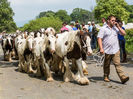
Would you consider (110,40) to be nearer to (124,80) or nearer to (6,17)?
(124,80)

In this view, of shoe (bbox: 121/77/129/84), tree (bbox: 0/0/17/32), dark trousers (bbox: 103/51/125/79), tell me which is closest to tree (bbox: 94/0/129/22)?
tree (bbox: 0/0/17/32)

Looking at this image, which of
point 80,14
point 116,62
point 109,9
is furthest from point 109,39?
point 80,14

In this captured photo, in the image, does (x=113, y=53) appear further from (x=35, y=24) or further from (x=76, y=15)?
(x=76, y=15)

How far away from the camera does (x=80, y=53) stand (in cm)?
869

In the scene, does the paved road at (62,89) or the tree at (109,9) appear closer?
the paved road at (62,89)

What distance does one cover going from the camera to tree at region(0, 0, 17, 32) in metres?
77.4

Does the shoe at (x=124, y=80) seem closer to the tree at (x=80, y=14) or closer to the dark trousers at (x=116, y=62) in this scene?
the dark trousers at (x=116, y=62)

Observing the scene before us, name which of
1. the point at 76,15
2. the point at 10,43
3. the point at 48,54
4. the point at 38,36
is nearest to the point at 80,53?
the point at 48,54

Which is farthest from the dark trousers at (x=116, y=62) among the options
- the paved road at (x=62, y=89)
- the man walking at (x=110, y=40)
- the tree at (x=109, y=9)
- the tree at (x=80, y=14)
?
the tree at (x=80, y=14)

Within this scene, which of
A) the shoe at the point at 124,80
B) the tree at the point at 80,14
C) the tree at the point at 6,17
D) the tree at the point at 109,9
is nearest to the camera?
the shoe at the point at 124,80

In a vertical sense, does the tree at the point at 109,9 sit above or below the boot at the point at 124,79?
above

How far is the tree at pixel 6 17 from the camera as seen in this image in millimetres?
77375

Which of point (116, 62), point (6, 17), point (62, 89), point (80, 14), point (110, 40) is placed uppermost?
point (80, 14)

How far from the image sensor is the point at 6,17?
79625mm
